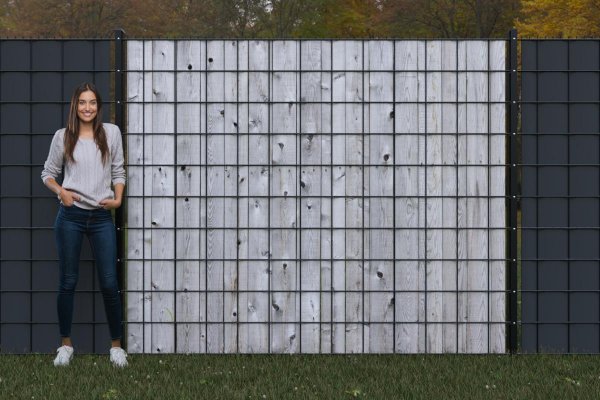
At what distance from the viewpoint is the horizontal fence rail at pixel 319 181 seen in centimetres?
721

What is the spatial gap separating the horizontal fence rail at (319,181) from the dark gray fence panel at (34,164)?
0.36 meters

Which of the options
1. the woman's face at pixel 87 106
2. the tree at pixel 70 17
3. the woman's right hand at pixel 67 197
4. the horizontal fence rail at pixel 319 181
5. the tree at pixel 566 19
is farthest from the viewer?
the tree at pixel 70 17

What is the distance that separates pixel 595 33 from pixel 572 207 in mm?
19092

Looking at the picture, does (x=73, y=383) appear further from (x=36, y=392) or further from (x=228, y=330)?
(x=228, y=330)

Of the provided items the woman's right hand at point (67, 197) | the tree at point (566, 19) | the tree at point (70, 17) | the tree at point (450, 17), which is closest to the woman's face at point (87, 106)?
the woman's right hand at point (67, 197)

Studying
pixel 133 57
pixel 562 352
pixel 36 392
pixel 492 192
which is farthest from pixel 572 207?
pixel 36 392

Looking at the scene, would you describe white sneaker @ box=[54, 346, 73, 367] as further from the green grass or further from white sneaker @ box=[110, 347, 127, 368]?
white sneaker @ box=[110, 347, 127, 368]

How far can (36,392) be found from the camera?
19.9 feet

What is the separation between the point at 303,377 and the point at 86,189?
215 cm

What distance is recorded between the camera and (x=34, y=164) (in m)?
7.30

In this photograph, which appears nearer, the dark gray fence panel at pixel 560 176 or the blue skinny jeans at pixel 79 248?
the blue skinny jeans at pixel 79 248

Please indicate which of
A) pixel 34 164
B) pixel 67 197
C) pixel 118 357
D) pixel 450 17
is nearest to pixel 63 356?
pixel 118 357

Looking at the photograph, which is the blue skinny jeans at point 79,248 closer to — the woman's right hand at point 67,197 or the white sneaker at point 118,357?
the woman's right hand at point 67,197

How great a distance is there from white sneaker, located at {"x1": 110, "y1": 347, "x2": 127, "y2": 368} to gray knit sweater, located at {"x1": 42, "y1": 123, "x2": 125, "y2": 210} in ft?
3.73
